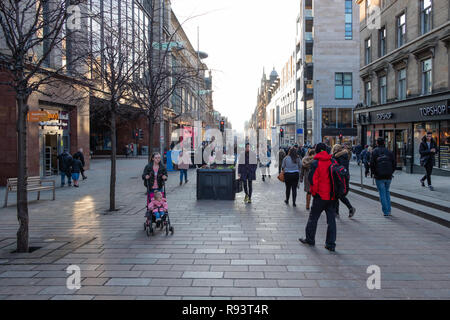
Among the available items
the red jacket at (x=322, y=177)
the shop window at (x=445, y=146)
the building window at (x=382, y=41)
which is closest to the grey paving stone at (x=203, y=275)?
the red jacket at (x=322, y=177)

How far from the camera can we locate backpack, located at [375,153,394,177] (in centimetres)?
876

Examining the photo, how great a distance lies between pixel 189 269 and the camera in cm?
507

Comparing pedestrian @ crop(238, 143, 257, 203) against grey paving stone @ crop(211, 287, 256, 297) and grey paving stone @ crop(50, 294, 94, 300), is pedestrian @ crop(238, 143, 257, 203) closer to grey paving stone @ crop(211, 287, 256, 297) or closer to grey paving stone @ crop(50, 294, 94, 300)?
grey paving stone @ crop(211, 287, 256, 297)

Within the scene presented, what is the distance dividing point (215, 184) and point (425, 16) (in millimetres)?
Result: 14713

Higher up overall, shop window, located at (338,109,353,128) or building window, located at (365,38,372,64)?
building window, located at (365,38,372,64)

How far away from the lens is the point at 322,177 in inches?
236

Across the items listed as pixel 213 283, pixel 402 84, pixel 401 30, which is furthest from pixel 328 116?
pixel 213 283

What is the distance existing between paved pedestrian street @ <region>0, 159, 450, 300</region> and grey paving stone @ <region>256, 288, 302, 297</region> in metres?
0.01

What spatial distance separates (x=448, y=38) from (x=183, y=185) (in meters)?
13.4

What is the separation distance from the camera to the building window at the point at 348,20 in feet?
137

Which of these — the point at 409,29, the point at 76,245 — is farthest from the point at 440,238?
the point at 409,29

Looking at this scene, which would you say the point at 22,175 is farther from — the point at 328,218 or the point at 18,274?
the point at 328,218

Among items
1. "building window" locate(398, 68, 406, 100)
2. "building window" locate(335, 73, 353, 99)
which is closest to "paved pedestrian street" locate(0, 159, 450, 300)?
"building window" locate(398, 68, 406, 100)
